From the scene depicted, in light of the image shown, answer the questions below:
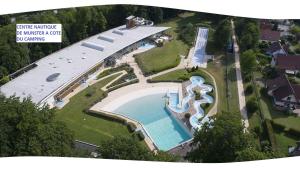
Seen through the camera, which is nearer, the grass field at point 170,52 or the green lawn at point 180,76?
the green lawn at point 180,76

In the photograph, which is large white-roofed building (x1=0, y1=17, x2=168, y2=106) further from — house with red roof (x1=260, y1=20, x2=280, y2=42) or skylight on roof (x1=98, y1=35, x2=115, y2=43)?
house with red roof (x1=260, y1=20, x2=280, y2=42)

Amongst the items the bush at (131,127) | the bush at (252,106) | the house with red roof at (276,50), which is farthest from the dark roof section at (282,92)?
the bush at (131,127)

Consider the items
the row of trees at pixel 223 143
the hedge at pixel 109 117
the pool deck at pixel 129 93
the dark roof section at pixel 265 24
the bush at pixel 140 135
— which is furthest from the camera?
the dark roof section at pixel 265 24

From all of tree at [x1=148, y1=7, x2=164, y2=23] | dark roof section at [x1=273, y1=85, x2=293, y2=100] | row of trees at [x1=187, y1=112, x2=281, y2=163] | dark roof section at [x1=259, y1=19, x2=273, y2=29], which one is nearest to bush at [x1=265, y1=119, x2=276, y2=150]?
dark roof section at [x1=273, y1=85, x2=293, y2=100]

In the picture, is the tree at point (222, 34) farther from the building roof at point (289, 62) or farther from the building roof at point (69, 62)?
the building roof at point (69, 62)

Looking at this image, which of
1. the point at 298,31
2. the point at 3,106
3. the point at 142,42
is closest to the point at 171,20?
the point at 142,42

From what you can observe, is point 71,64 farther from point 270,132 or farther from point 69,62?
point 270,132
